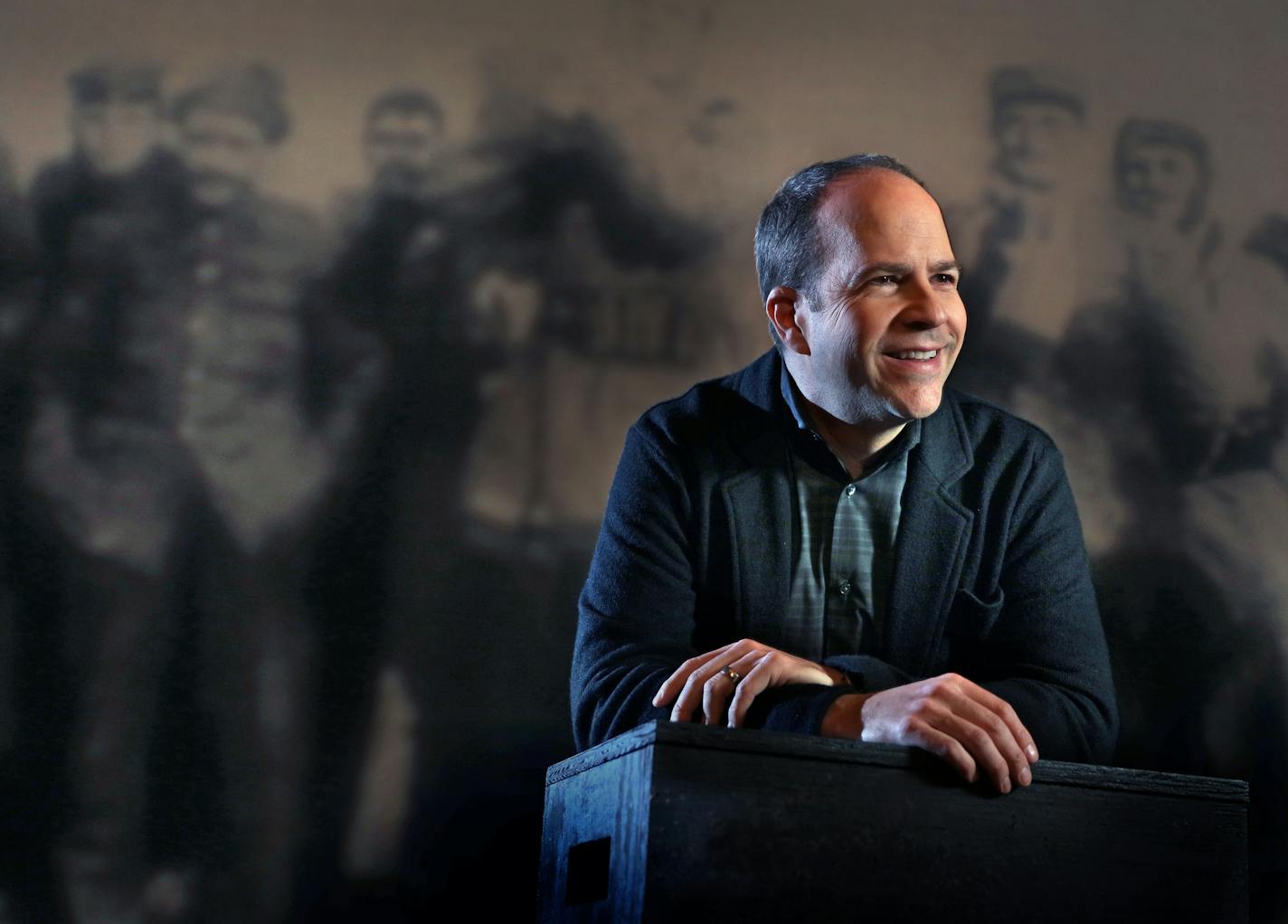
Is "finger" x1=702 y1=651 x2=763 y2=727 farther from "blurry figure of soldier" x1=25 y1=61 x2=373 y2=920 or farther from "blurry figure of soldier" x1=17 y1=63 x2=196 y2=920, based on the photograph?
"blurry figure of soldier" x1=17 y1=63 x2=196 y2=920

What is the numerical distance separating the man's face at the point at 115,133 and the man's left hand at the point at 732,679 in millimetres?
1601

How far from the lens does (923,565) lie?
191cm

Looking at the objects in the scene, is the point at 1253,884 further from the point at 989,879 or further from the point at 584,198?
the point at 584,198

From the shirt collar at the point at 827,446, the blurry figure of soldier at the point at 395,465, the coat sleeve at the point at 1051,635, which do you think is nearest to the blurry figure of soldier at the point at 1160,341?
the coat sleeve at the point at 1051,635

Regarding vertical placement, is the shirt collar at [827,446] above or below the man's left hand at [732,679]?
above

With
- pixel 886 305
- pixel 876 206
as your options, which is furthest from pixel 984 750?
pixel 876 206

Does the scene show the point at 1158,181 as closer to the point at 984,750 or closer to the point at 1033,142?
the point at 1033,142

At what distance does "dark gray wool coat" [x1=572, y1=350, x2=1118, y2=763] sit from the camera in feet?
6.06

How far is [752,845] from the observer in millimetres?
1300

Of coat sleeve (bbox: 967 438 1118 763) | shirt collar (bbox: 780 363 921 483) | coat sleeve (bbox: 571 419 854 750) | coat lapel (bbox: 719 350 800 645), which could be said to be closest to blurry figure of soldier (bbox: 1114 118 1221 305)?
coat sleeve (bbox: 967 438 1118 763)

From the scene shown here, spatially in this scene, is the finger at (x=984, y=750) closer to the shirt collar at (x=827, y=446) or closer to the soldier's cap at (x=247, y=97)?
the shirt collar at (x=827, y=446)

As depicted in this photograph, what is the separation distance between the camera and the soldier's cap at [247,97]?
2.64 metres

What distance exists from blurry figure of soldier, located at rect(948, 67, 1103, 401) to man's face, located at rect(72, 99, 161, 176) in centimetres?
161

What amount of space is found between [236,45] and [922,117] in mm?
1414
